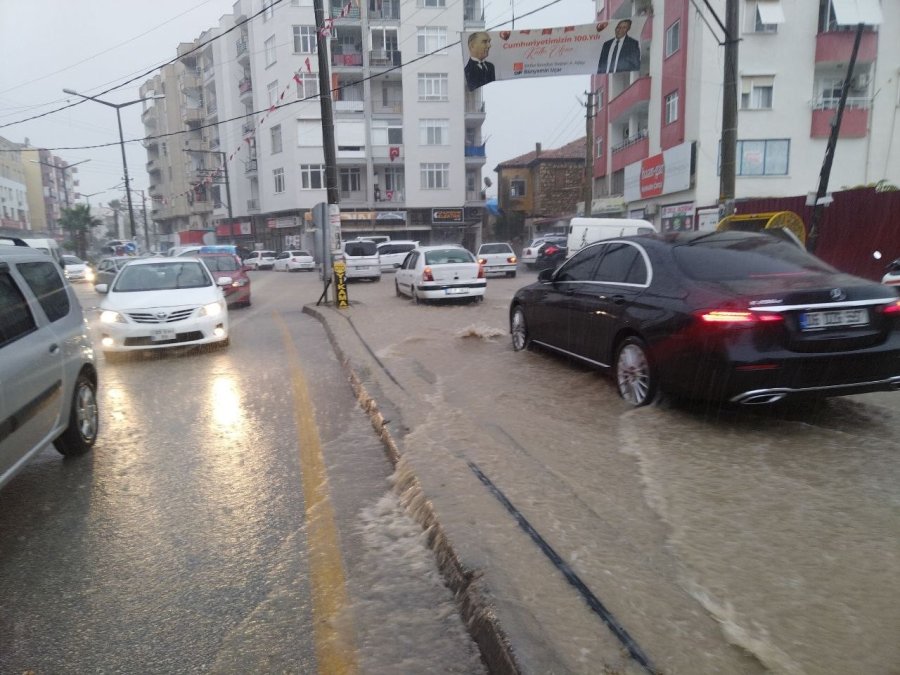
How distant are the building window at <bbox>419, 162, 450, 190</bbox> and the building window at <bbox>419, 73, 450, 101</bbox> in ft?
14.9

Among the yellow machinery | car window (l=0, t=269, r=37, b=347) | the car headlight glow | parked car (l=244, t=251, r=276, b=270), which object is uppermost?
the yellow machinery

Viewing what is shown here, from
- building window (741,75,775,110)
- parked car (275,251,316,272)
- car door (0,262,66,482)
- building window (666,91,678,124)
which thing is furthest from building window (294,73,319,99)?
car door (0,262,66,482)

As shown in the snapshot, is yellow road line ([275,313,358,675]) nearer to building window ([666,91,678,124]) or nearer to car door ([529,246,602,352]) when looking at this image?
car door ([529,246,602,352])

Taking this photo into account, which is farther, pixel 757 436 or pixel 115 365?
pixel 115 365

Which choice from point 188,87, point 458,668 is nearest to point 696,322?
point 458,668

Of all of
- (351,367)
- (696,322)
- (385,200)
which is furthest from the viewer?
(385,200)

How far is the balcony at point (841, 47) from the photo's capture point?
2569cm

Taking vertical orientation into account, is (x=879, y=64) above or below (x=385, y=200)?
above

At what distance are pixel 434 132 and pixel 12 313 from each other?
4586cm

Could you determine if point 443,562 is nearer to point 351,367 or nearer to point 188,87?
point 351,367

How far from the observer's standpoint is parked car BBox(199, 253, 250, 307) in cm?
1661

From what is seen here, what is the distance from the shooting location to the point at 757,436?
16.3 ft

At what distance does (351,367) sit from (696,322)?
4.36 m

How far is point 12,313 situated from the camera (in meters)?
4.18
